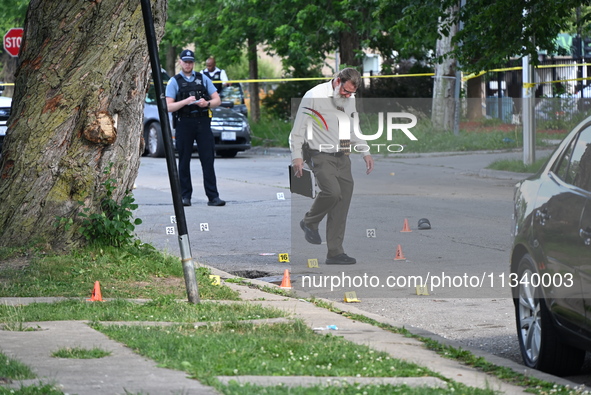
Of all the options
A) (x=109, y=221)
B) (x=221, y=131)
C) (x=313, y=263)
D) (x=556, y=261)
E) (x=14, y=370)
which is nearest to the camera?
(x=14, y=370)

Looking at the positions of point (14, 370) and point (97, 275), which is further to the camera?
point (97, 275)

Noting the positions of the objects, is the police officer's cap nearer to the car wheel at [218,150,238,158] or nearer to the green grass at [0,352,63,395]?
the green grass at [0,352,63,395]

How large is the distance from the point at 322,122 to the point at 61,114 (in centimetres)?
227

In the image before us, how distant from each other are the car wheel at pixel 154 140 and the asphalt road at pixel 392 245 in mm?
7450

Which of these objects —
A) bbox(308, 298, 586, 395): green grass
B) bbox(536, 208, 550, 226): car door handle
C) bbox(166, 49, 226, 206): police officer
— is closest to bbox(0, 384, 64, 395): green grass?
bbox(308, 298, 586, 395): green grass

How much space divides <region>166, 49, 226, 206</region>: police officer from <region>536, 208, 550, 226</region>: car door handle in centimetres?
896

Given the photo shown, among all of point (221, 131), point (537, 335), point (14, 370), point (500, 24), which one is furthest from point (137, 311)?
point (221, 131)

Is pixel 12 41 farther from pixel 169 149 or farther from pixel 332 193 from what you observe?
pixel 169 149

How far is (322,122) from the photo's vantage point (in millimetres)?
9367

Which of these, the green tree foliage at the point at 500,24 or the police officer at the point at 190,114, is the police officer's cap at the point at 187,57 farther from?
the green tree foliage at the point at 500,24

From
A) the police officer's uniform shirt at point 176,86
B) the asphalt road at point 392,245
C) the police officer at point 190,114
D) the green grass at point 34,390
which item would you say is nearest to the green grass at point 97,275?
the asphalt road at point 392,245

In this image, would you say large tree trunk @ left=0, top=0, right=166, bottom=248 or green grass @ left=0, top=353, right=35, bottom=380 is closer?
green grass @ left=0, top=353, right=35, bottom=380

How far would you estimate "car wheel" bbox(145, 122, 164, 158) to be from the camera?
2556 centimetres

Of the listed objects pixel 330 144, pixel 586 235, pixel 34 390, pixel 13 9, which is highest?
pixel 13 9
